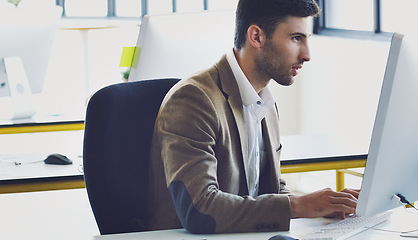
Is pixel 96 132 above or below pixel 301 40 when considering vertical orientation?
below

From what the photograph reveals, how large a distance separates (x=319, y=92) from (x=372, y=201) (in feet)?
11.2

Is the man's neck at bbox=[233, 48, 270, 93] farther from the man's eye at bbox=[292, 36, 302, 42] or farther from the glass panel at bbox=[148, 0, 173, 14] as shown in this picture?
the glass panel at bbox=[148, 0, 173, 14]

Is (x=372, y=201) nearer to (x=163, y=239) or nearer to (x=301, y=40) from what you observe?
(x=163, y=239)

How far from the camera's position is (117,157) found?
1557mm

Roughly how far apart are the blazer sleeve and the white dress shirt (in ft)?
0.51

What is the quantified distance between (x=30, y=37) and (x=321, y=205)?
2.23 m

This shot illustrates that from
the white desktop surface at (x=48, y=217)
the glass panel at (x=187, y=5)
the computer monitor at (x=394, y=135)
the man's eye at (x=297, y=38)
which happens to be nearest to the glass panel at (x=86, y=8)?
the glass panel at (x=187, y=5)

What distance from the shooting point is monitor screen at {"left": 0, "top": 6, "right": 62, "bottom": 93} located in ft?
10.1

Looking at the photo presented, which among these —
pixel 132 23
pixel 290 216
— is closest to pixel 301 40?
pixel 290 216

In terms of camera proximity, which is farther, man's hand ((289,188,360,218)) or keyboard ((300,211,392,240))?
man's hand ((289,188,360,218))

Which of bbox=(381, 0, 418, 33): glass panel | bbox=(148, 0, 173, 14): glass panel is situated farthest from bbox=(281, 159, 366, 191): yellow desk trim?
bbox=(148, 0, 173, 14): glass panel

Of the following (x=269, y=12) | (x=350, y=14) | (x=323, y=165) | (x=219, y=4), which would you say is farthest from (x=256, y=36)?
(x=219, y=4)

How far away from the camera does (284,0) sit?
160 cm

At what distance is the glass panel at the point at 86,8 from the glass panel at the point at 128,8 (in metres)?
0.12
